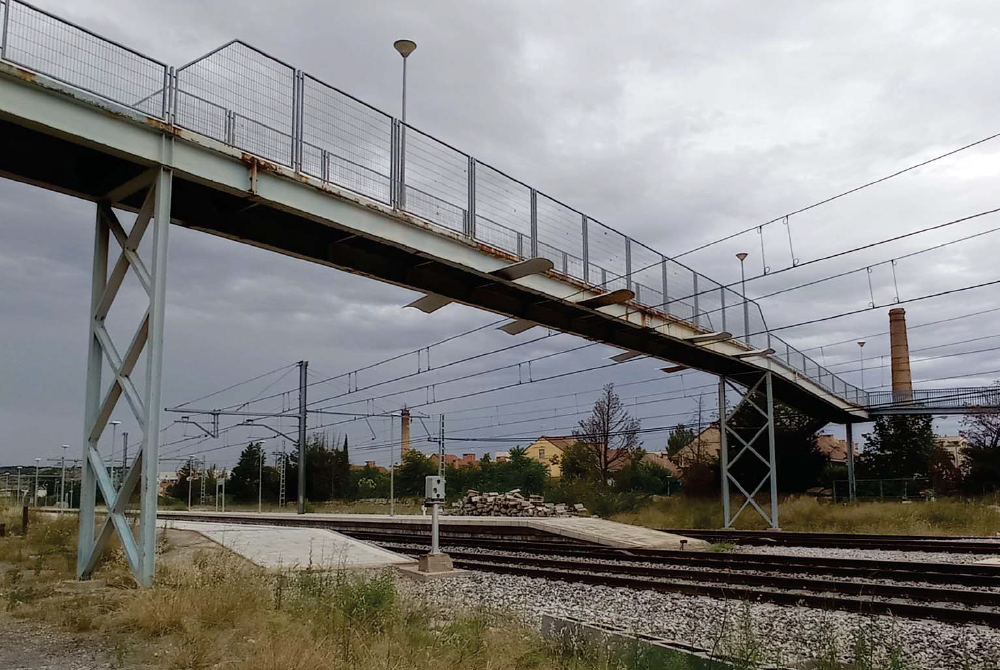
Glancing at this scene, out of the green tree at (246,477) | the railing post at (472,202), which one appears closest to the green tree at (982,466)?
the railing post at (472,202)

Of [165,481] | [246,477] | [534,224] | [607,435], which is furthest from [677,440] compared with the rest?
[165,481]

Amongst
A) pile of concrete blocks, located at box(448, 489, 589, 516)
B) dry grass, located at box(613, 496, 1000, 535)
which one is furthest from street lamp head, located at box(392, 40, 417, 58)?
pile of concrete blocks, located at box(448, 489, 589, 516)

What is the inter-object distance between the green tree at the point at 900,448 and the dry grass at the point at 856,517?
31.2 ft

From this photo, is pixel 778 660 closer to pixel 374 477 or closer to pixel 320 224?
pixel 320 224

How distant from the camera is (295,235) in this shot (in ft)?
48.3

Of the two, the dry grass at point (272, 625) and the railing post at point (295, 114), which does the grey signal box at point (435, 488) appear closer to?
the dry grass at point (272, 625)

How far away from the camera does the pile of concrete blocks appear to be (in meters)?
33.8

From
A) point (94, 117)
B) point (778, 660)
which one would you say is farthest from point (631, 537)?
point (94, 117)

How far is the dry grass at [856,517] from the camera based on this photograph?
2580 cm

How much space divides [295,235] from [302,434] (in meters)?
31.4

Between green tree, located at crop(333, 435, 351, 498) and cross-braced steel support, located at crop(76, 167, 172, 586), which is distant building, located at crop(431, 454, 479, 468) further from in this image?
cross-braced steel support, located at crop(76, 167, 172, 586)

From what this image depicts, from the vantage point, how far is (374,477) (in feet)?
241

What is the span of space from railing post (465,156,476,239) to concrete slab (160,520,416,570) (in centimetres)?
682

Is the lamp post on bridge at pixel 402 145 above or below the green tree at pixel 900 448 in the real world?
above
